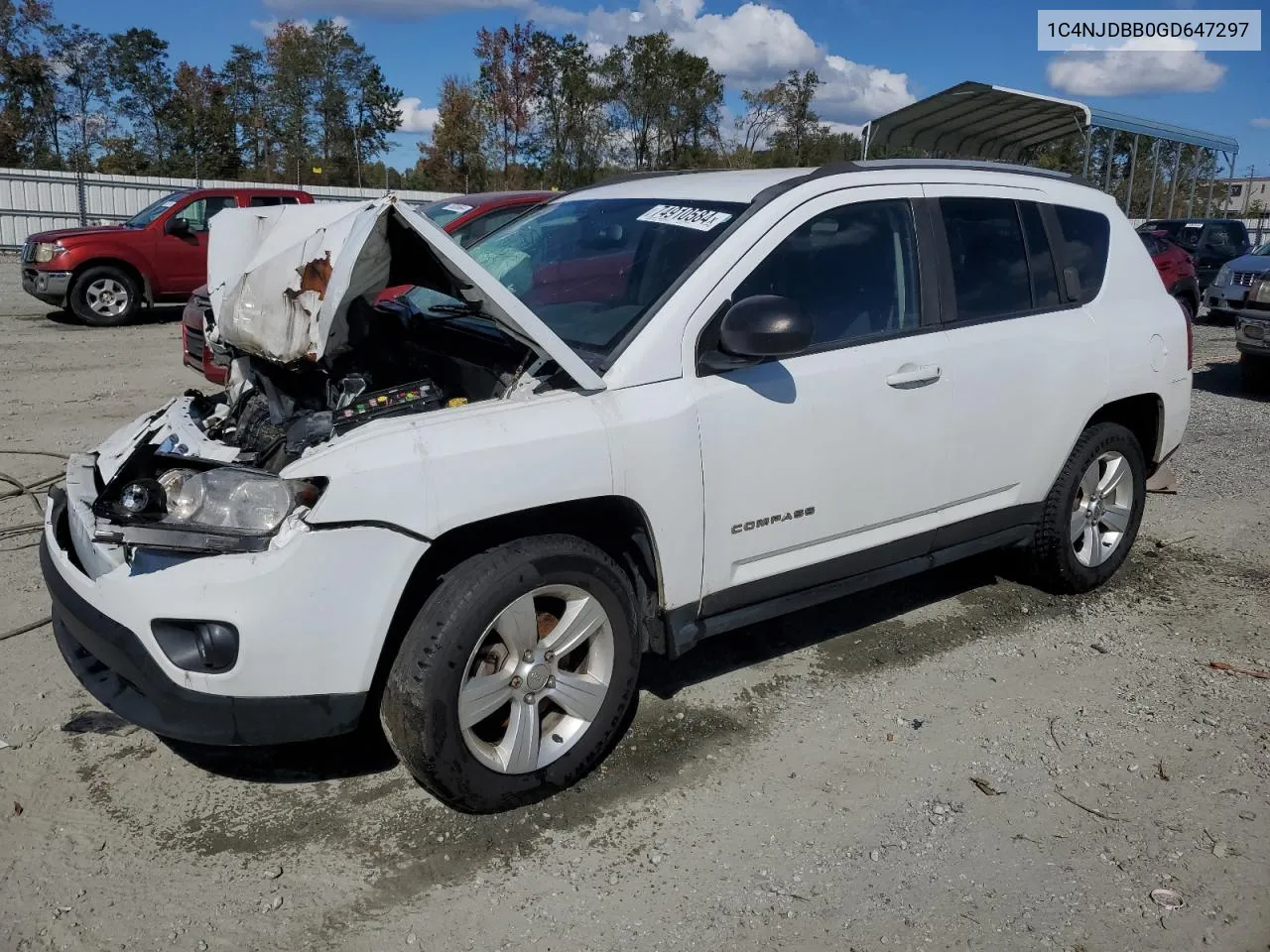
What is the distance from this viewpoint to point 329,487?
270 centimetres

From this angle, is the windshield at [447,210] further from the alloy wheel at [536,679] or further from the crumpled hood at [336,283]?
the alloy wheel at [536,679]

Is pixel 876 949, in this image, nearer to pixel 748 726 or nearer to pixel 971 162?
pixel 748 726

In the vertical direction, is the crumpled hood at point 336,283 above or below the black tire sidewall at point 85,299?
below

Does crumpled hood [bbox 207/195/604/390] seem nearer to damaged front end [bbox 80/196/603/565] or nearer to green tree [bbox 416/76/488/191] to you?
damaged front end [bbox 80/196/603/565]

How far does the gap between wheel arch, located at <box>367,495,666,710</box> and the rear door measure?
1422mm

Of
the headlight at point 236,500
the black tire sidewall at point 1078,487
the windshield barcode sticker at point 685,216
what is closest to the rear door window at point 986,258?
the black tire sidewall at point 1078,487

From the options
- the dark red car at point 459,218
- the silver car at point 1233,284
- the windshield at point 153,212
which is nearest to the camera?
the dark red car at point 459,218

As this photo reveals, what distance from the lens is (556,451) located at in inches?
119

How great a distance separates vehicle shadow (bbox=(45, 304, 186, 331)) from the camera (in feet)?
46.4

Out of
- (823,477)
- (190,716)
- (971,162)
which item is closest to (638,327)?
(823,477)

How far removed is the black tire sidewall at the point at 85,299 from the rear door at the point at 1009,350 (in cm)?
1276

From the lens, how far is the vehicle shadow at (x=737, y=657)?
3467 mm

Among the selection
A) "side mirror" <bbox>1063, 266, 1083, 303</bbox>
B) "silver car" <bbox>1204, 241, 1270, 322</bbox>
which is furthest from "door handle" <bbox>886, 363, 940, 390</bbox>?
"silver car" <bbox>1204, 241, 1270, 322</bbox>

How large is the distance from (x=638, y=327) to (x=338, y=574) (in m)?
1.24
